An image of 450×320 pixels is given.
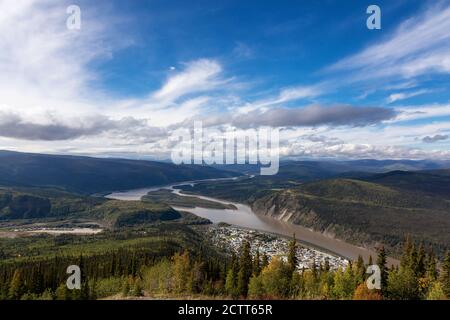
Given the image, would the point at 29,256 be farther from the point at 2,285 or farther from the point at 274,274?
the point at 274,274

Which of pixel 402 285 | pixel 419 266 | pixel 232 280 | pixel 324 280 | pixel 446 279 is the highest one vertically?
pixel 446 279

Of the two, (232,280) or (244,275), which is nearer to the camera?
(232,280)

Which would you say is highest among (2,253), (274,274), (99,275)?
(274,274)

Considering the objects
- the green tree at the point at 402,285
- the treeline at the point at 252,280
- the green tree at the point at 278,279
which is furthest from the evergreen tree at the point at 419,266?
the green tree at the point at 278,279

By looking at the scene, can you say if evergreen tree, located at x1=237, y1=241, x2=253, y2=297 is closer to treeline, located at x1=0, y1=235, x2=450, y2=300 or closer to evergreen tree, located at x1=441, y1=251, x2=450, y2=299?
treeline, located at x1=0, y1=235, x2=450, y2=300

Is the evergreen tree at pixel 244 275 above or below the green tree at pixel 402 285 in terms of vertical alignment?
below

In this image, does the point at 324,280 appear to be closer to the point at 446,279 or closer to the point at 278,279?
the point at 278,279

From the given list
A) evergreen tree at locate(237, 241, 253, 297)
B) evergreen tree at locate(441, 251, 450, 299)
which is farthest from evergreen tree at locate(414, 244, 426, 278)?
evergreen tree at locate(237, 241, 253, 297)

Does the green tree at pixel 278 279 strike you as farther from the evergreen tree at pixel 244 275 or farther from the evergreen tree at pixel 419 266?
the evergreen tree at pixel 419 266

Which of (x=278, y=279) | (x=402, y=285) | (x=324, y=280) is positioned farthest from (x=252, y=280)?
(x=402, y=285)
